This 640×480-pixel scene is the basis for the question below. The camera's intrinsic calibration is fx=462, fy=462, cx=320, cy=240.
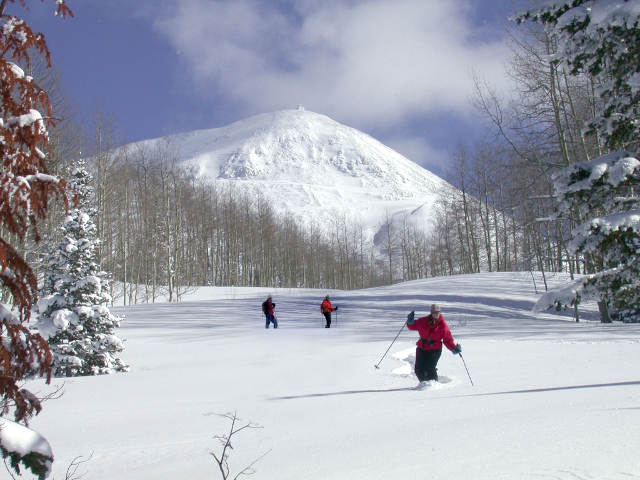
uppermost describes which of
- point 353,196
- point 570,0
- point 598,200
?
point 353,196

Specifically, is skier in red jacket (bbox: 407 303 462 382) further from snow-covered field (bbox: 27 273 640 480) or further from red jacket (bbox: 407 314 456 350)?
snow-covered field (bbox: 27 273 640 480)

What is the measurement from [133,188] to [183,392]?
36.7 metres

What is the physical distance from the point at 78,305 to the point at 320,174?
157 metres

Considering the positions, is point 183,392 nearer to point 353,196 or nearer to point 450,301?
point 450,301

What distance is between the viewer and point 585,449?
11.5 ft

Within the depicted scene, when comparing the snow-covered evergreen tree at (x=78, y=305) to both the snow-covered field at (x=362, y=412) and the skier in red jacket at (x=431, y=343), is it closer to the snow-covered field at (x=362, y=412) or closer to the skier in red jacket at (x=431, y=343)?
the snow-covered field at (x=362, y=412)

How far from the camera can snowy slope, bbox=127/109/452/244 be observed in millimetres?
127062

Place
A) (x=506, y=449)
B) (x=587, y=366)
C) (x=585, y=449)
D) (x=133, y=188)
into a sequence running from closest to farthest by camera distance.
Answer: (x=585, y=449)
(x=506, y=449)
(x=587, y=366)
(x=133, y=188)

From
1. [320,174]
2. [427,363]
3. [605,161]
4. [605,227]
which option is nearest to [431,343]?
[427,363]

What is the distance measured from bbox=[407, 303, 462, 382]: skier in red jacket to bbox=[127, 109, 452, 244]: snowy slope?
3852 inches

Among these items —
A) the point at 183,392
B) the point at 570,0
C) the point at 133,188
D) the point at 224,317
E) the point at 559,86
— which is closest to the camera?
the point at 570,0

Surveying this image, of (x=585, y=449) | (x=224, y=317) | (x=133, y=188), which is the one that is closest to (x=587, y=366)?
(x=585, y=449)

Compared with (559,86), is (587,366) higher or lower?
lower

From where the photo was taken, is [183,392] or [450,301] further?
[450,301]
